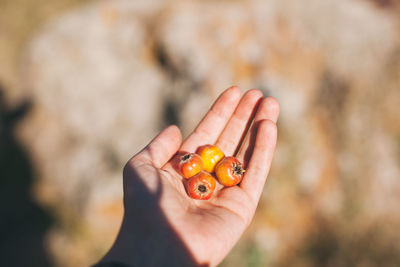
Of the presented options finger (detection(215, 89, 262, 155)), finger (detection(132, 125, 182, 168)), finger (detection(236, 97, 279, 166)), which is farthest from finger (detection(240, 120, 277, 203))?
finger (detection(132, 125, 182, 168))

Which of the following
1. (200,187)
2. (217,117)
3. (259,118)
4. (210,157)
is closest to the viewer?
(200,187)

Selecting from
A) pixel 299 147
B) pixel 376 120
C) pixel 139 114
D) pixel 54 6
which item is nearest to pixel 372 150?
pixel 376 120

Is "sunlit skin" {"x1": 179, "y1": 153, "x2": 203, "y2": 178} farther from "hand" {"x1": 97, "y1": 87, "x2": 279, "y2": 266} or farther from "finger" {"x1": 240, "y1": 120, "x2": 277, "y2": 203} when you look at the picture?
"finger" {"x1": 240, "y1": 120, "x2": 277, "y2": 203}

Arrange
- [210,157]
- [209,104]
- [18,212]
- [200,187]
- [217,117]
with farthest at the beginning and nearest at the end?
[18,212]
[209,104]
[217,117]
[210,157]
[200,187]

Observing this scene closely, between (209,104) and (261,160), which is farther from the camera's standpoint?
(209,104)

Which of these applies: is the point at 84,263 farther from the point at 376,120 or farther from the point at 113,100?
the point at 376,120

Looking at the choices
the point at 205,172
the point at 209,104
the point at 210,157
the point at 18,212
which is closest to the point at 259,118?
the point at 210,157

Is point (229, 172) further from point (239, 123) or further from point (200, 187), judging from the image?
point (239, 123)
